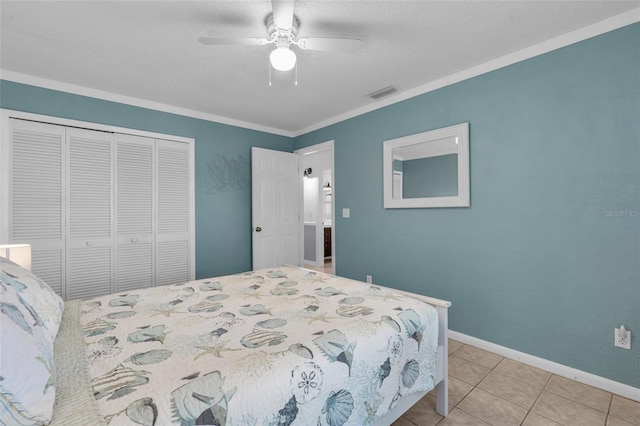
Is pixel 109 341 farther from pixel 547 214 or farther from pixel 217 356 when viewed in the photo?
pixel 547 214

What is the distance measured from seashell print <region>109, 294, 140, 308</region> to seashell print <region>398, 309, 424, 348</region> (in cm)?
153

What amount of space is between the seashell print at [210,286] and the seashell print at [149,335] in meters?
0.67

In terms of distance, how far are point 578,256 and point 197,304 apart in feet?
8.46

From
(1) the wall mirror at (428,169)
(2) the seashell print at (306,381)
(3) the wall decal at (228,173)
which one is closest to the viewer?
(2) the seashell print at (306,381)

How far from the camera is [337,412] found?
3.69 feet

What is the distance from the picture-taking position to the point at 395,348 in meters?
1.37

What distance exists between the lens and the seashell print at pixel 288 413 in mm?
976

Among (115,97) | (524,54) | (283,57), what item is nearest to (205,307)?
(283,57)

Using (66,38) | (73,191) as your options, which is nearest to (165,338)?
(66,38)

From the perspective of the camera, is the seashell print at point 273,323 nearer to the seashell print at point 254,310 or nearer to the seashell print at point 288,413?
the seashell print at point 254,310

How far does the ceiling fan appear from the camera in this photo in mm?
1692

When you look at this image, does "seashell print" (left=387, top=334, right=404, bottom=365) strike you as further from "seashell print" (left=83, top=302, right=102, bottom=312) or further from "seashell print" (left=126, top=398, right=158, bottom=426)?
"seashell print" (left=83, top=302, right=102, bottom=312)

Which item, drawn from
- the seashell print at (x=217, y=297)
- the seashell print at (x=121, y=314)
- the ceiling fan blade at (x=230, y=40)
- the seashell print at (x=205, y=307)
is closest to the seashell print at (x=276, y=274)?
the seashell print at (x=217, y=297)

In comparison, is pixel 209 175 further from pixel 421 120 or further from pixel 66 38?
pixel 421 120
